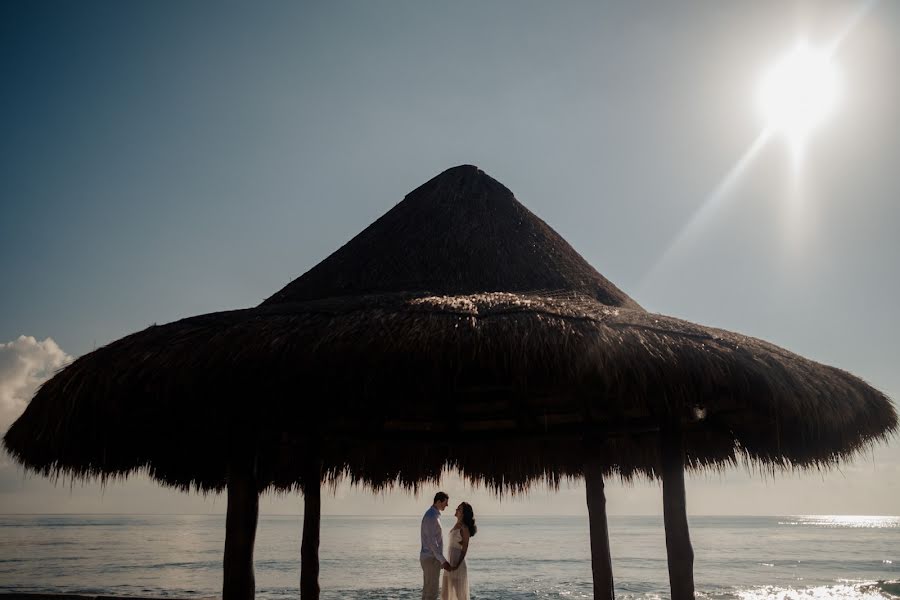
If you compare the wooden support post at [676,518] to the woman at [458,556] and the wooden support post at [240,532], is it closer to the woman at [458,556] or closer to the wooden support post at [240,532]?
the woman at [458,556]

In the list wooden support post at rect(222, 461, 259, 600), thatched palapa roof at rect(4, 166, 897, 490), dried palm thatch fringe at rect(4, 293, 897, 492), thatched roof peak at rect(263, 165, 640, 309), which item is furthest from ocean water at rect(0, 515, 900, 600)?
dried palm thatch fringe at rect(4, 293, 897, 492)

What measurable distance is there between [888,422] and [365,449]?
15.8 ft

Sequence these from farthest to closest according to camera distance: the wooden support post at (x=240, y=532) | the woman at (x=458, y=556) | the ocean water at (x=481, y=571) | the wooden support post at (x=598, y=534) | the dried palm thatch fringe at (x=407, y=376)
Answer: the ocean water at (x=481, y=571) < the wooden support post at (x=598, y=534) < the woman at (x=458, y=556) < the wooden support post at (x=240, y=532) < the dried palm thatch fringe at (x=407, y=376)

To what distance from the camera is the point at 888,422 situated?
5.36 metres

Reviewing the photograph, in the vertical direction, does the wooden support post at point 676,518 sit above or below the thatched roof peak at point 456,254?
below

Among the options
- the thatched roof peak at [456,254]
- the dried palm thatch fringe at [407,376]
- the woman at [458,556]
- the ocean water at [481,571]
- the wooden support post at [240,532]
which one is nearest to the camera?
the dried palm thatch fringe at [407,376]

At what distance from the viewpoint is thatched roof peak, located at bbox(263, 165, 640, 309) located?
5828mm

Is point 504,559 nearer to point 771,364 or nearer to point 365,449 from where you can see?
point 365,449

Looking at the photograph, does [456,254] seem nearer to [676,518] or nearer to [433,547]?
[433,547]

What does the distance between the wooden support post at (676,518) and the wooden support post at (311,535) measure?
3.32 metres

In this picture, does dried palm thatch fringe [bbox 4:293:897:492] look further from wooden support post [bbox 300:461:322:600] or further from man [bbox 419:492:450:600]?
wooden support post [bbox 300:461:322:600]

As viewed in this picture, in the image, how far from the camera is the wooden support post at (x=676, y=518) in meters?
4.55

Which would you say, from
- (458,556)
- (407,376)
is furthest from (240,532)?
(458,556)

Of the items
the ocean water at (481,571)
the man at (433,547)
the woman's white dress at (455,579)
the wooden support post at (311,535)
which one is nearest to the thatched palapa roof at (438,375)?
the wooden support post at (311,535)
